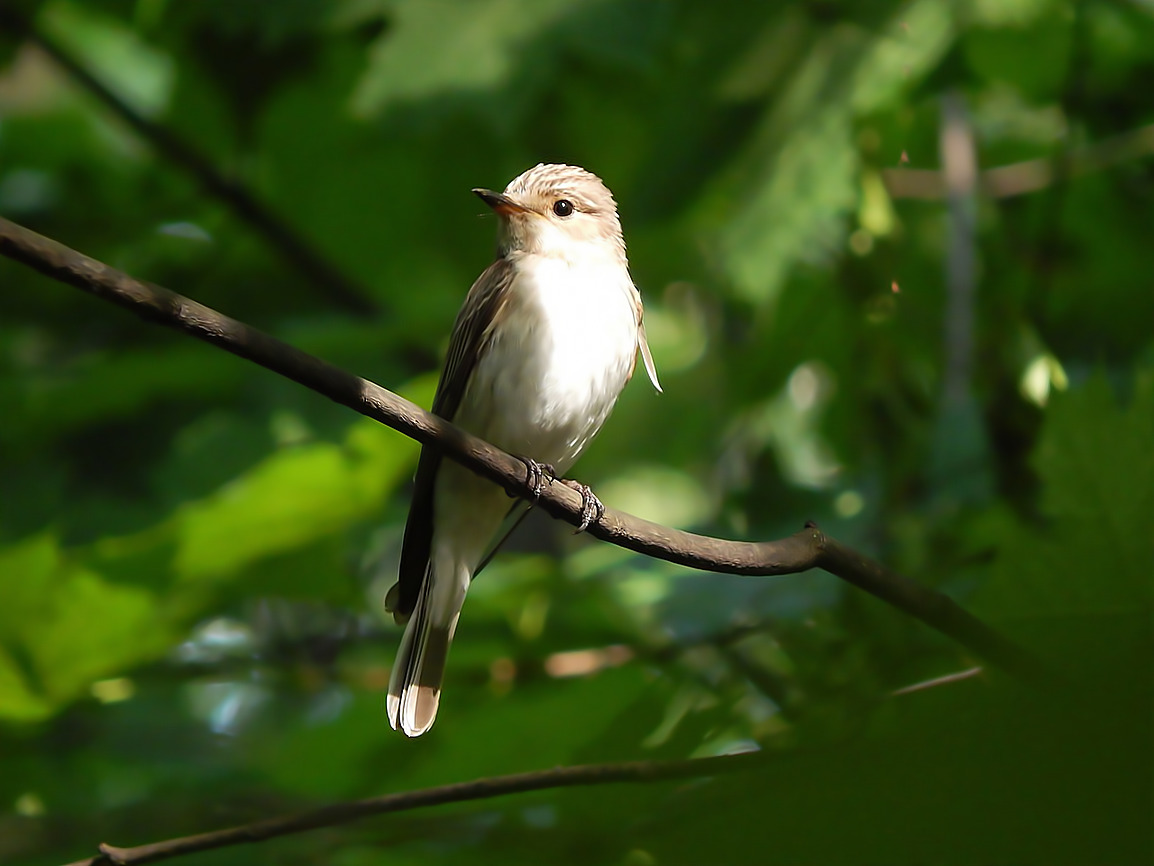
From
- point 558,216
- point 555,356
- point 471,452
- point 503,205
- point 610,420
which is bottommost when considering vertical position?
point 471,452

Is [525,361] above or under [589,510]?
above

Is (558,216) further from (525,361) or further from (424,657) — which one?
(424,657)

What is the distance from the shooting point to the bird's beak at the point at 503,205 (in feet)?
9.63

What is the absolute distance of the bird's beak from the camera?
116 inches

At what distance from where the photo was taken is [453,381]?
3193 mm

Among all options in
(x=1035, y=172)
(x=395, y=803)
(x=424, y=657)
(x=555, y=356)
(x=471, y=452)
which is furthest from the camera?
(x=1035, y=172)

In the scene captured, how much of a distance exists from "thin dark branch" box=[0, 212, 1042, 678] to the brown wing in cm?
111

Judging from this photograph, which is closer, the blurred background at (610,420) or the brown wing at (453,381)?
the blurred background at (610,420)

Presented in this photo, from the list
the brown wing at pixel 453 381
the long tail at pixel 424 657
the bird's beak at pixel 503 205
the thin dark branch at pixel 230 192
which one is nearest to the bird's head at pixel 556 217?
the bird's beak at pixel 503 205

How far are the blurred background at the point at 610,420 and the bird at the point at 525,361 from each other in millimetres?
189

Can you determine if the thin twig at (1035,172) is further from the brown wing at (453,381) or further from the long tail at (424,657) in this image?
the long tail at (424,657)

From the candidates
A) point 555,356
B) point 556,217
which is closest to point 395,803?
point 555,356

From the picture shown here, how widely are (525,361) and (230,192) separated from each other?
86.2 inches

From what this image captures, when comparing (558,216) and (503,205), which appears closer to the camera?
(503,205)
